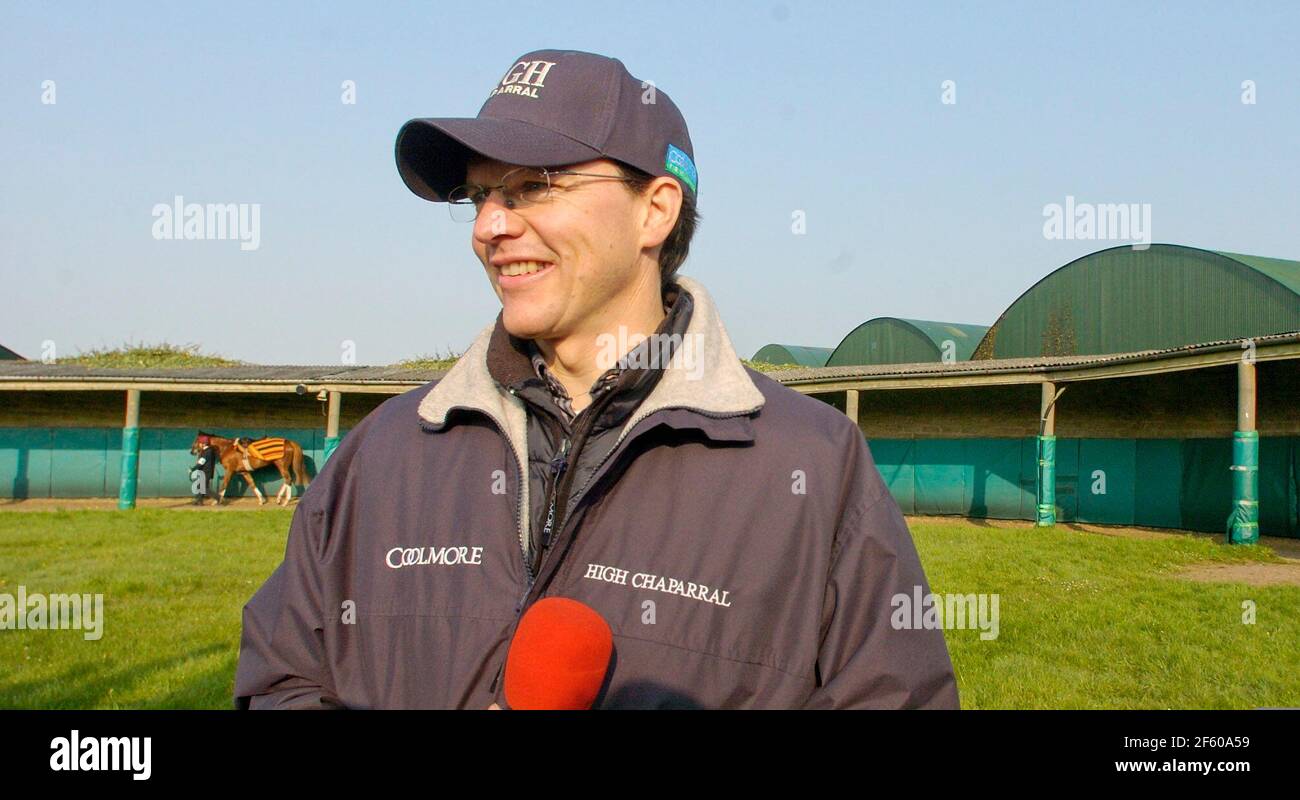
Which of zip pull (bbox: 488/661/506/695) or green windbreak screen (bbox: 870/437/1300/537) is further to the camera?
green windbreak screen (bbox: 870/437/1300/537)

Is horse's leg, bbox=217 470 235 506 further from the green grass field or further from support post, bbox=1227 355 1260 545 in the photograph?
support post, bbox=1227 355 1260 545

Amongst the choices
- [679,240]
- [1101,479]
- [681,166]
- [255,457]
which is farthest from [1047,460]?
[681,166]

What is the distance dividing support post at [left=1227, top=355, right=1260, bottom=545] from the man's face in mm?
14796

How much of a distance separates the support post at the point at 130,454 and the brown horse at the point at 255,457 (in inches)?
55.0

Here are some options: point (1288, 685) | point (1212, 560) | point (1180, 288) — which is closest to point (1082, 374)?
point (1212, 560)

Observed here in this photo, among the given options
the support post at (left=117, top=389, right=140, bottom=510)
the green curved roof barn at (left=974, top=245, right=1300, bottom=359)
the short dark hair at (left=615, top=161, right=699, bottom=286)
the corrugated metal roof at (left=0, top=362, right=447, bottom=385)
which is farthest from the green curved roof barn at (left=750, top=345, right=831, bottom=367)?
the short dark hair at (left=615, top=161, right=699, bottom=286)

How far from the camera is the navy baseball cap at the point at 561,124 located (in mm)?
2111

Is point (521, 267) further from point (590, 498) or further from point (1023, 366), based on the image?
point (1023, 366)

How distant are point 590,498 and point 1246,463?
15.3 meters

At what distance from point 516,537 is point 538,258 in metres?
0.58

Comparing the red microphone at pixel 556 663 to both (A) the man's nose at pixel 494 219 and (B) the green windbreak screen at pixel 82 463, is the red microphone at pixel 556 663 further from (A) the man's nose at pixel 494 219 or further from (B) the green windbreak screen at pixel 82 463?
(B) the green windbreak screen at pixel 82 463

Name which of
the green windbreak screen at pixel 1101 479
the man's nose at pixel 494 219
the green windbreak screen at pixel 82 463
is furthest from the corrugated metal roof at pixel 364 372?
the man's nose at pixel 494 219

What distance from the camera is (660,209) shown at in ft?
7.68

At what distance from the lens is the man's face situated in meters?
2.17
